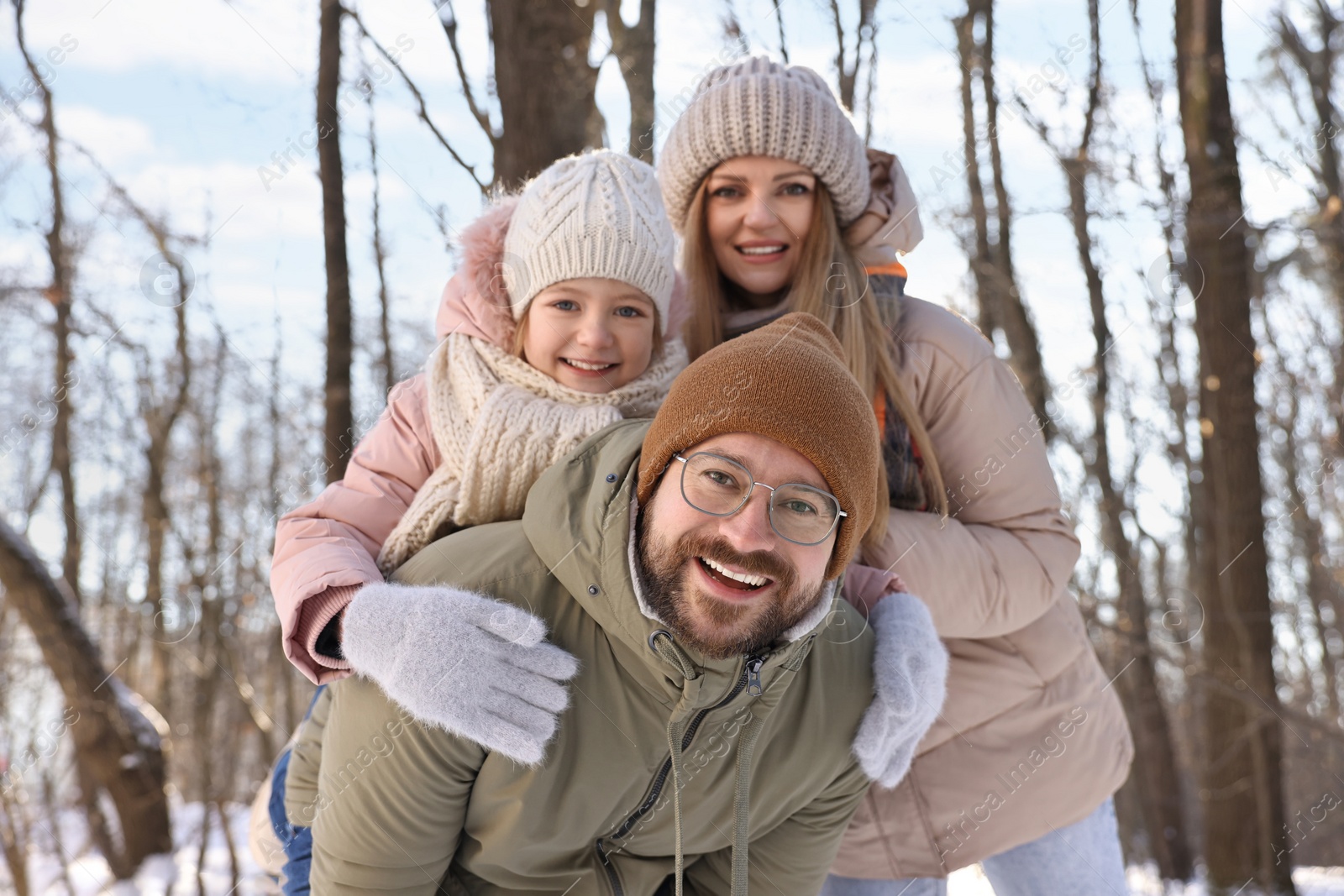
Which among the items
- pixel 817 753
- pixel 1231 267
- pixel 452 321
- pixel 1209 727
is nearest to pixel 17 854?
pixel 452 321

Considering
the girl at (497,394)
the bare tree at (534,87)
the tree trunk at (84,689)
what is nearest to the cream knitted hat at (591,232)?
the girl at (497,394)

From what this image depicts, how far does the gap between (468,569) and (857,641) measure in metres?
0.86

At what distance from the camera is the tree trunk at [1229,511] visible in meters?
7.12

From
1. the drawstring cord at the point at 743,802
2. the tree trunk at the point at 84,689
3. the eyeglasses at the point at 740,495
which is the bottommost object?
the tree trunk at the point at 84,689

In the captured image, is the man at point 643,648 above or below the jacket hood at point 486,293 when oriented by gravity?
below

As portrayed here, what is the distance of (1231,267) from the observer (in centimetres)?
735

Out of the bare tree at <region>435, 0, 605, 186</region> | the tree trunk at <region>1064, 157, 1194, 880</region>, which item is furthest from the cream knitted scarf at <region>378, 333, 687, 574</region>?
the tree trunk at <region>1064, 157, 1194, 880</region>

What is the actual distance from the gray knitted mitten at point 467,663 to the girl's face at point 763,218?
1307mm

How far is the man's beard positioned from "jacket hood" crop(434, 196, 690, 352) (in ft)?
3.28

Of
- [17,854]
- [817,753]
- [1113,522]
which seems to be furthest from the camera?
[1113,522]

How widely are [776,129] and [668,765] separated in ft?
5.55

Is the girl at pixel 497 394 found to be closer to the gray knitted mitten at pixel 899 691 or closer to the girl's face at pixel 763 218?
the girl's face at pixel 763 218

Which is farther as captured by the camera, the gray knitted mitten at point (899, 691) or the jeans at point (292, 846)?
the jeans at point (292, 846)

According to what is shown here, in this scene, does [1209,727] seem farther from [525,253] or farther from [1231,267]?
[525,253]
